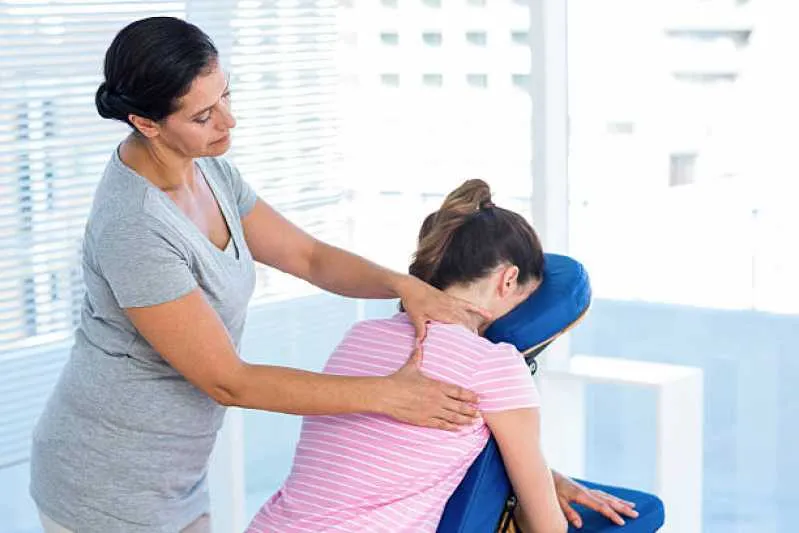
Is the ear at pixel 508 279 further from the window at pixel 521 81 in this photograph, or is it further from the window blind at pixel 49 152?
the window at pixel 521 81

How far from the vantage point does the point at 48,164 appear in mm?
2771

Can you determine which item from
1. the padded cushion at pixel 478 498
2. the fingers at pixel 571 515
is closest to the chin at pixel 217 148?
the padded cushion at pixel 478 498

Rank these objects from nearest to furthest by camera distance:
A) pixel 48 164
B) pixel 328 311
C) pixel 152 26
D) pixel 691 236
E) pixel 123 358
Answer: pixel 152 26, pixel 123 358, pixel 48 164, pixel 691 236, pixel 328 311

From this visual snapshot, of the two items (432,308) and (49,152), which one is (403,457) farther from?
(49,152)

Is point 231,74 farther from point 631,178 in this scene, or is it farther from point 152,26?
point 152,26

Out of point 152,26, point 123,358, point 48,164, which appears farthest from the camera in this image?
point 48,164

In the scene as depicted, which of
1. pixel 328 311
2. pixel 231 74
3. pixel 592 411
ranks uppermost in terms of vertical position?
pixel 231 74

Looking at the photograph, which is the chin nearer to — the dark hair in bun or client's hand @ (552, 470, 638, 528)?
the dark hair in bun

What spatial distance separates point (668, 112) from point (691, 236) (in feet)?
0.97

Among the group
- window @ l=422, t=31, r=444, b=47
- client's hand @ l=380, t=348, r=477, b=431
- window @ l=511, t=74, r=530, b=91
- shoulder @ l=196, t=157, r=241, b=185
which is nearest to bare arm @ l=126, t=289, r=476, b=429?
client's hand @ l=380, t=348, r=477, b=431

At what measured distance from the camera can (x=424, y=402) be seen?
165 cm

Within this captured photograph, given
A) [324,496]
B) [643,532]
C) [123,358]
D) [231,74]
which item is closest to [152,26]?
[123,358]

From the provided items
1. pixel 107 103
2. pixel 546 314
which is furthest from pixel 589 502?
pixel 107 103

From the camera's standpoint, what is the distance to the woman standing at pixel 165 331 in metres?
1.68
